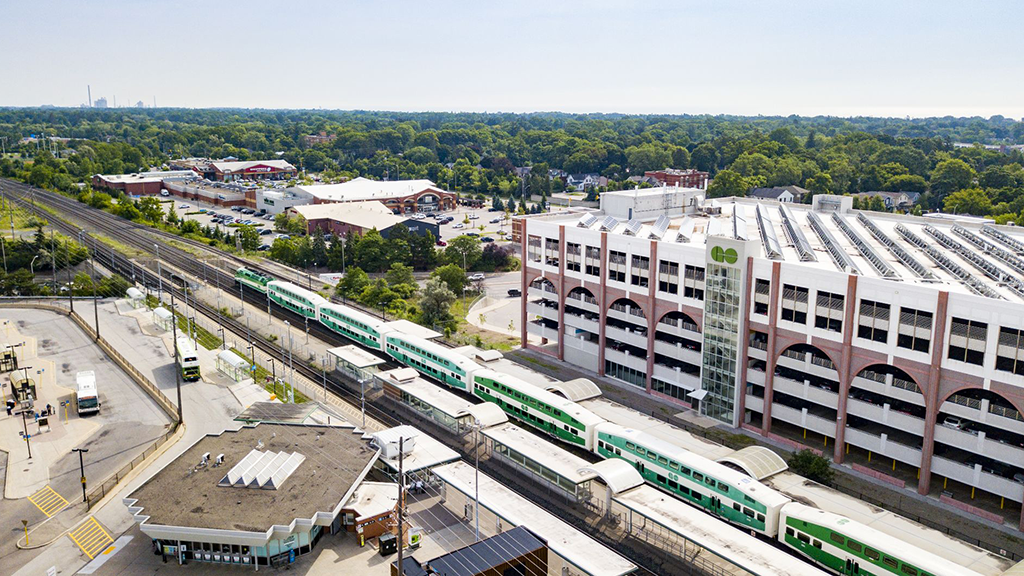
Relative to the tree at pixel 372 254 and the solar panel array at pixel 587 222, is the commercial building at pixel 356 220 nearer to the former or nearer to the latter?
the tree at pixel 372 254

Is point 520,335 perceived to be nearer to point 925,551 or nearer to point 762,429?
point 762,429

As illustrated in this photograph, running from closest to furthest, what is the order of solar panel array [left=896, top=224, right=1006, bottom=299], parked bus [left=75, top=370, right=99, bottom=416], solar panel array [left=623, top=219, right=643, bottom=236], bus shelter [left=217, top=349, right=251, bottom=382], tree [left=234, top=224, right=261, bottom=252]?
solar panel array [left=896, top=224, right=1006, bottom=299] < parked bus [left=75, top=370, right=99, bottom=416] < bus shelter [left=217, top=349, right=251, bottom=382] < solar panel array [left=623, top=219, right=643, bottom=236] < tree [left=234, top=224, right=261, bottom=252]

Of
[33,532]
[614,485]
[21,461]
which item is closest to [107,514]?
[33,532]

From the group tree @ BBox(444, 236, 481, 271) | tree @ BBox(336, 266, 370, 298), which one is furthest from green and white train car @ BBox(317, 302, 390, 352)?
tree @ BBox(444, 236, 481, 271)

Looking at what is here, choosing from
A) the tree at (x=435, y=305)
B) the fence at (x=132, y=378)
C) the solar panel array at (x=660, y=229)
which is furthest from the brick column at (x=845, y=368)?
the fence at (x=132, y=378)

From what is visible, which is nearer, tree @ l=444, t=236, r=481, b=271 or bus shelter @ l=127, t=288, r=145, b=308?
bus shelter @ l=127, t=288, r=145, b=308

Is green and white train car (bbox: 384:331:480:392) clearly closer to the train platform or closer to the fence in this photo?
the fence

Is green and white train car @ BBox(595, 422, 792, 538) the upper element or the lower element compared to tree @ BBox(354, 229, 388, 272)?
lower

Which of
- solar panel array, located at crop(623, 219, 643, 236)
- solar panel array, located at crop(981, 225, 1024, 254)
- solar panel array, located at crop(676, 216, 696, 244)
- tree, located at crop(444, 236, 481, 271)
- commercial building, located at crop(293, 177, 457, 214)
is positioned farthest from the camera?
commercial building, located at crop(293, 177, 457, 214)
